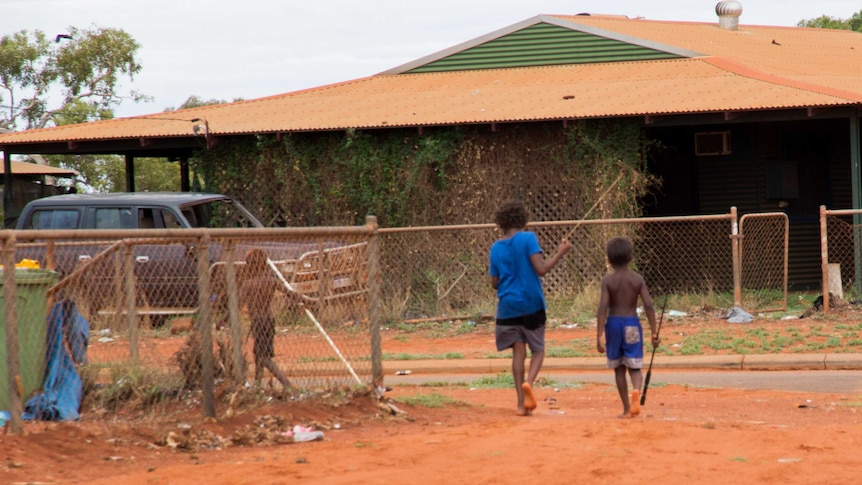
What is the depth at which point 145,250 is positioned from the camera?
345 inches

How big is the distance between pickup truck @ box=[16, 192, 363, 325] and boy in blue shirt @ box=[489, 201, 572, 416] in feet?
4.10

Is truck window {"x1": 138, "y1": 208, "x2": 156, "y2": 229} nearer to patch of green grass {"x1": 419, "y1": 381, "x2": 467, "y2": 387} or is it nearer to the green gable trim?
patch of green grass {"x1": 419, "y1": 381, "x2": 467, "y2": 387}

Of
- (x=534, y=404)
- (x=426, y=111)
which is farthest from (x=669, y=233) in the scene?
(x=534, y=404)

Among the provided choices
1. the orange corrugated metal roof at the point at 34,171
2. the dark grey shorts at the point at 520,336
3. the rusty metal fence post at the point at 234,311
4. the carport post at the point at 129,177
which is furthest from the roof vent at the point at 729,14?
the rusty metal fence post at the point at 234,311

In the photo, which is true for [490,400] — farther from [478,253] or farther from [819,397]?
[478,253]

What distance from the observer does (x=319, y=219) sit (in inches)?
730

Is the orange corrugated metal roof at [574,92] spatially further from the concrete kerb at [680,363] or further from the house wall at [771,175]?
the concrete kerb at [680,363]

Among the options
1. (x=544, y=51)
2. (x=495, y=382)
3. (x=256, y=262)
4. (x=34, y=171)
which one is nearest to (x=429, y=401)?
(x=256, y=262)

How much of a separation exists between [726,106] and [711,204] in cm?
363

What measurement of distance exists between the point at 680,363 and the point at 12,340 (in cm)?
729

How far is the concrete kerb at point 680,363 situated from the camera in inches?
461

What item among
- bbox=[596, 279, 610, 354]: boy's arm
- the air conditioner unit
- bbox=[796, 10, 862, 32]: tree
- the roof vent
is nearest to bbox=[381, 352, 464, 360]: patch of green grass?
bbox=[596, 279, 610, 354]: boy's arm

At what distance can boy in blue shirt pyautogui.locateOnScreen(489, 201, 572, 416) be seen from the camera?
8438 mm

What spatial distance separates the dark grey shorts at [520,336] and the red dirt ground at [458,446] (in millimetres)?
538
